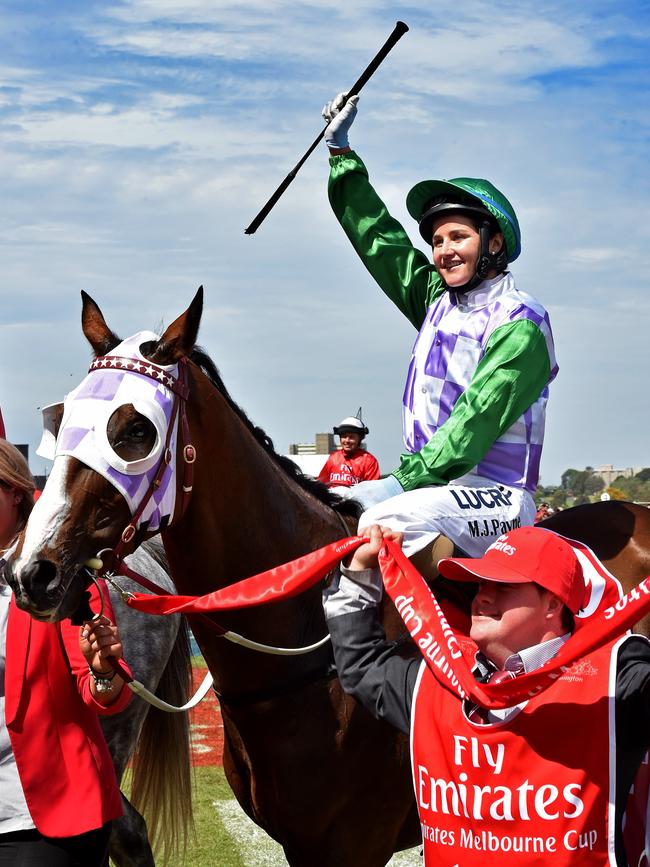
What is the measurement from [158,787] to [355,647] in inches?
101

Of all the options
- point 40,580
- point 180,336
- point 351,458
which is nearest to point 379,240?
point 180,336

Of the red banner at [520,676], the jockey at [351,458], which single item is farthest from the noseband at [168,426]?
the jockey at [351,458]

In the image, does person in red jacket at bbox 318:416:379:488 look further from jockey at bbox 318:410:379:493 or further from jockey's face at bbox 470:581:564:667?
jockey's face at bbox 470:581:564:667

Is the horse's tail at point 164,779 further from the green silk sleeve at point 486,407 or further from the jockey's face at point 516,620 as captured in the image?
the jockey's face at point 516,620

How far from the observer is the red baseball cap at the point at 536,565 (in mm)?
2143

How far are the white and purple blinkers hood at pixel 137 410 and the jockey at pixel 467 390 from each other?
0.66 m

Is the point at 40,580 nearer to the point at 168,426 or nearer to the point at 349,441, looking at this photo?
the point at 168,426

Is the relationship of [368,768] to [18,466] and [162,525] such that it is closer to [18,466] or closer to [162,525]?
[162,525]

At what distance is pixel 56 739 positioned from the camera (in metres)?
2.72

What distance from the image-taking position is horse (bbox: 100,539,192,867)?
4.34m

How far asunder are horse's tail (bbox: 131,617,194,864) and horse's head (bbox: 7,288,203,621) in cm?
199

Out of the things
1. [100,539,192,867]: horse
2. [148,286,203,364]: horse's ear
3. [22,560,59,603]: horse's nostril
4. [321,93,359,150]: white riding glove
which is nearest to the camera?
[22,560,59,603]: horse's nostril

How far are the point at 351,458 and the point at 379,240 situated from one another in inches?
320

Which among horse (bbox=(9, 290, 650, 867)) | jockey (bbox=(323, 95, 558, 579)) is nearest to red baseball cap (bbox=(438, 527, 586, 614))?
jockey (bbox=(323, 95, 558, 579))
